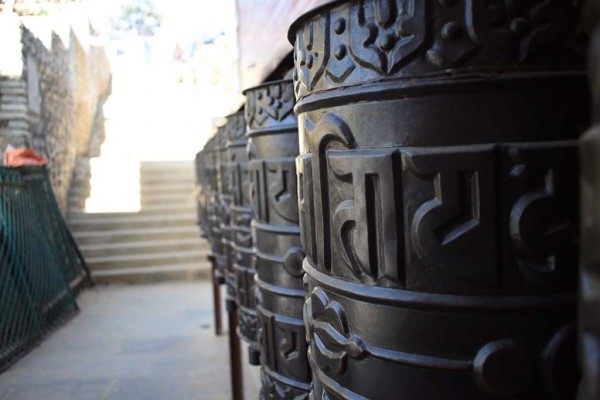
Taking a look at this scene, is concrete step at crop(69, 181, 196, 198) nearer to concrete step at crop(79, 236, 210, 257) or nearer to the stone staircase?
the stone staircase

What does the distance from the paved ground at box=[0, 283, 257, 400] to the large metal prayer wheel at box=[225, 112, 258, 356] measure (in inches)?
60.2

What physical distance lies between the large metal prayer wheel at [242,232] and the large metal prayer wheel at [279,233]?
0.39m

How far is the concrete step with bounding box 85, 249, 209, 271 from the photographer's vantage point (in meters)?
6.31

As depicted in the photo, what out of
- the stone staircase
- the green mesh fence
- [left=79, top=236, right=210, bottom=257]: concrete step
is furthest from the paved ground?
[left=79, top=236, right=210, bottom=257]: concrete step

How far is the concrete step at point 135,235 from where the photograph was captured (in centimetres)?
652

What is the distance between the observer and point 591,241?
1.46 ft

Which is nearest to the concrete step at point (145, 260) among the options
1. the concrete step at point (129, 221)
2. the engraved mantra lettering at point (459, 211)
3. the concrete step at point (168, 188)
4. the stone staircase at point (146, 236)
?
the stone staircase at point (146, 236)

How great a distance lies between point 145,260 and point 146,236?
0.43 meters

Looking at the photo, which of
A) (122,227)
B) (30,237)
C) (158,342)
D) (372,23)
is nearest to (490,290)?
(372,23)

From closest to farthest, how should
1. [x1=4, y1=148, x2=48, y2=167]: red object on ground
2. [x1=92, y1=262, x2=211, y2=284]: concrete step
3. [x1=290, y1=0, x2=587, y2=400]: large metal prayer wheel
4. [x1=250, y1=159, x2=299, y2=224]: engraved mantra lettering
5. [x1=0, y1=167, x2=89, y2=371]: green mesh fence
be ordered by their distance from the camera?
[x1=290, y1=0, x2=587, y2=400]: large metal prayer wheel → [x1=250, y1=159, x2=299, y2=224]: engraved mantra lettering → [x1=0, y1=167, x2=89, y2=371]: green mesh fence → [x1=4, y1=148, x2=48, y2=167]: red object on ground → [x1=92, y1=262, x2=211, y2=284]: concrete step

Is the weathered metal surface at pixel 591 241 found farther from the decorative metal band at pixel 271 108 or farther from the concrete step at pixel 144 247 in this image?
the concrete step at pixel 144 247

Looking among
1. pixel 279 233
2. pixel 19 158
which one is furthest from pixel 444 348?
pixel 19 158

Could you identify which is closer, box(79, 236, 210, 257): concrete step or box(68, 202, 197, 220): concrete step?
box(79, 236, 210, 257): concrete step

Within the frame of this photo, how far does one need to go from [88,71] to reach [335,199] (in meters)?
9.00
